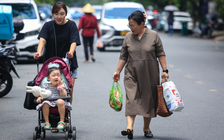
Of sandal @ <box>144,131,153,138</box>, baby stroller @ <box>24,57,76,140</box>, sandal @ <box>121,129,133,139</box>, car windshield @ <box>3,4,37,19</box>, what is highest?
car windshield @ <box>3,4,37,19</box>


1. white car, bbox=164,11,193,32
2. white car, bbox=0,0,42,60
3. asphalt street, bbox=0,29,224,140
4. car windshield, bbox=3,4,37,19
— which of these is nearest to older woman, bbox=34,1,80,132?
asphalt street, bbox=0,29,224,140

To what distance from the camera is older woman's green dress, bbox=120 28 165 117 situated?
5.51 meters

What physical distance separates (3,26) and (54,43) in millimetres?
4769

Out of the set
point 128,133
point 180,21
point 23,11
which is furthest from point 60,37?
point 180,21

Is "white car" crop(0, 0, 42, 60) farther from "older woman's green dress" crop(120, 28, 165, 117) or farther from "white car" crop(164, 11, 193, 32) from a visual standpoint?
"white car" crop(164, 11, 193, 32)

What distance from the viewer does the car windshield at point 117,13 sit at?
18203 millimetres

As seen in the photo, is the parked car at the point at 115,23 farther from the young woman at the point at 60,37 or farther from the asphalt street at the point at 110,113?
the young woman at the point at 60,37

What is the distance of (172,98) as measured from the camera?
5340 mm

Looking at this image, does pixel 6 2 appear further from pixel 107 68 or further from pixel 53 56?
pixel 53 56

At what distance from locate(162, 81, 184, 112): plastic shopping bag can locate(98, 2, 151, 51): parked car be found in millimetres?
12018

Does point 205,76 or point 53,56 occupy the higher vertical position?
point 53,56

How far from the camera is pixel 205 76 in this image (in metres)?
11.9

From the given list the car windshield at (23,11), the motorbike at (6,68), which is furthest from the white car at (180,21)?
the motorbike at (6,68)

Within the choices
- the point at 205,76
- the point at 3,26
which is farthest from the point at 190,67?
the point at 3,26
